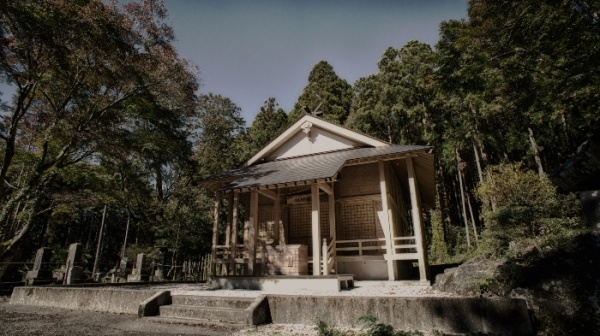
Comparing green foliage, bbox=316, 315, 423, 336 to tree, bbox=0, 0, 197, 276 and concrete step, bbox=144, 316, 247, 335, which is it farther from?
tree, bbox=0, 0, 197, 276

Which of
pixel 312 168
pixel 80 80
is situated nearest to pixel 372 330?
pixel 312 168

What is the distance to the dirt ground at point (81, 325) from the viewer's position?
5.39 metres

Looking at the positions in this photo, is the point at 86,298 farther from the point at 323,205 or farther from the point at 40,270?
the point at 323,205

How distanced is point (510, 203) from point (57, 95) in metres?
19.6

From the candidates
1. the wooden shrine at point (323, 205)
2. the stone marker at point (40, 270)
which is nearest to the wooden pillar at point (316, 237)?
the wooden shrine at point (323, 205)

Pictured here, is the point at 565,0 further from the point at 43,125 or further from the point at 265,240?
the point at 43,125

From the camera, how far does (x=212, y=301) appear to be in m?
6.99

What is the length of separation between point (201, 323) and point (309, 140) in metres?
10.0

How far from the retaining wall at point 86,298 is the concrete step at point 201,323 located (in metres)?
1.03

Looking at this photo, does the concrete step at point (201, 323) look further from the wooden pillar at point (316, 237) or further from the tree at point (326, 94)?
the tree at point (326, 94)

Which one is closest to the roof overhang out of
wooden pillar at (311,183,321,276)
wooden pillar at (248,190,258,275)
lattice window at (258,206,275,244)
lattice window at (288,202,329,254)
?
wooden pillar at (311,183,321,276)

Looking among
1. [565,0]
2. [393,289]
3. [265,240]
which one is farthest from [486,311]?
[265,240]

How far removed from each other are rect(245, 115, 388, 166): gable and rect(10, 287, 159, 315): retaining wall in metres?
8.32

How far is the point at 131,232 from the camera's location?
106ft
